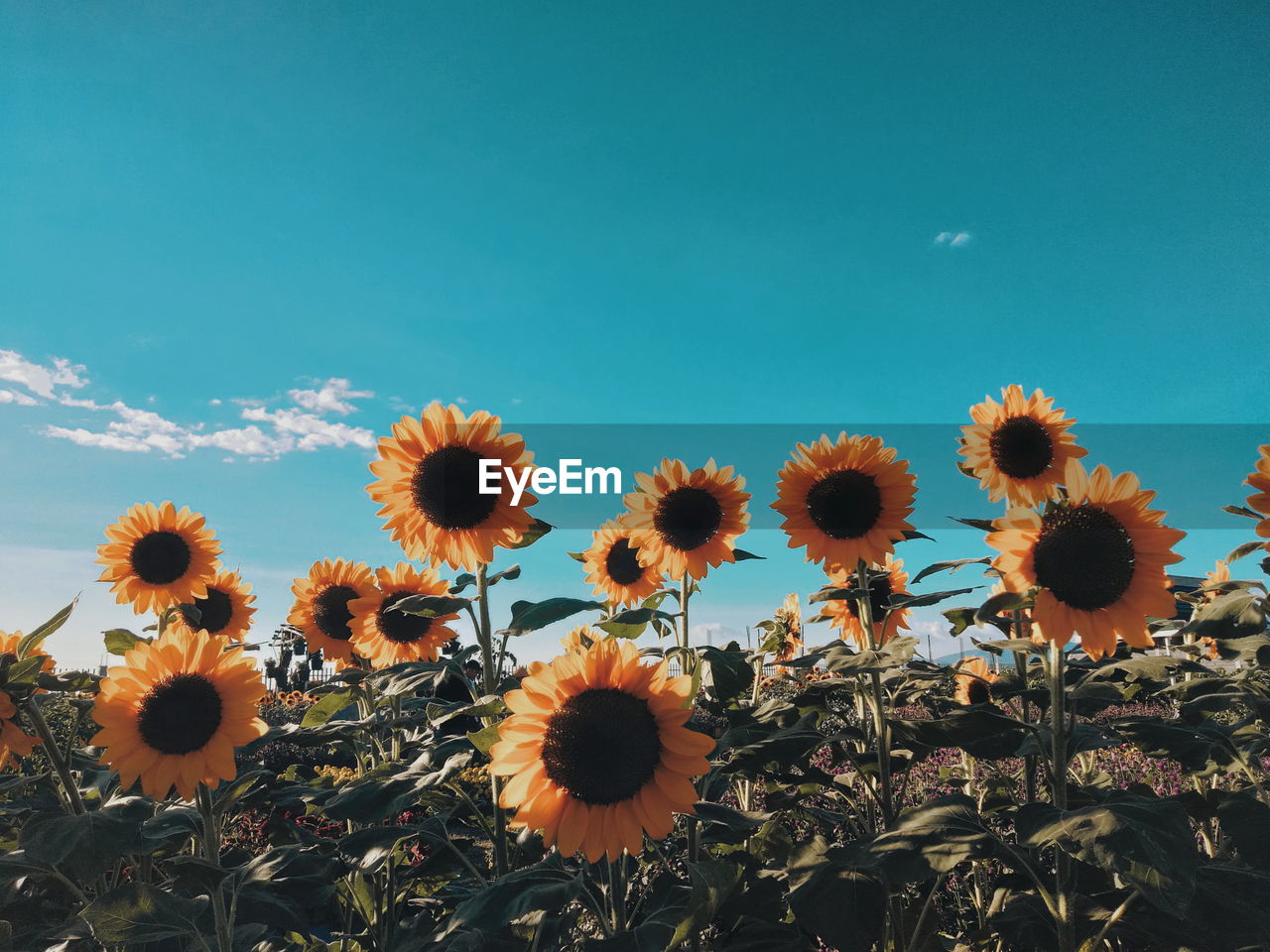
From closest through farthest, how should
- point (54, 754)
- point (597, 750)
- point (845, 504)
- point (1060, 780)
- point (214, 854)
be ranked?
point (597, 750) → point (1060, 780) → point (214, 854) → point (54, 754) → point (845, 504)

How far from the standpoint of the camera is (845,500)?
140 inches

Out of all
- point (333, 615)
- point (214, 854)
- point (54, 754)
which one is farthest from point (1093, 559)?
point (333, 615)

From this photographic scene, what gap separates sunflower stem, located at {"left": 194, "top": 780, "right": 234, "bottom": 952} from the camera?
2914 mm

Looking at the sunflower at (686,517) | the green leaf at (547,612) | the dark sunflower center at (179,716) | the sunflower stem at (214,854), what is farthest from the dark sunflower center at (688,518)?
the sunflower stem at (214,854)

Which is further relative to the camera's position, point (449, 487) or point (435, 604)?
point (449, 487)

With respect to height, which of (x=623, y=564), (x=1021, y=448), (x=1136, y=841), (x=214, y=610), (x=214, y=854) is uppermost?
(x=1021, y=448)

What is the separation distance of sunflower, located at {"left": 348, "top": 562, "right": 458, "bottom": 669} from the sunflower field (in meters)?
0.02

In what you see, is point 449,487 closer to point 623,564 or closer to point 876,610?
point 623,564

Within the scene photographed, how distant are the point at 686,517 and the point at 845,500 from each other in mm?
803

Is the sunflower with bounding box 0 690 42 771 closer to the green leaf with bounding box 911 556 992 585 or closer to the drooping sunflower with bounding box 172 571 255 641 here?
the drooping sunflower with bounding box 172 571 255 641

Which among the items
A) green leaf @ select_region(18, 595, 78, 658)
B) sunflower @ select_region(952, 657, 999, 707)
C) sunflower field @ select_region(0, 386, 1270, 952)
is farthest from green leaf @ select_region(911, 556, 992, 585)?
green leaf @ select_region(18, 595, 78, 658)

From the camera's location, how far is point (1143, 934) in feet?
8.86

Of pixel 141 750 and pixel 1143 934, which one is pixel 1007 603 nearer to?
pixel 1143 934

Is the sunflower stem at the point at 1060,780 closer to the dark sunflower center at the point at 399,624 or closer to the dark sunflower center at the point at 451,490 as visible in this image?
the dark sunflower center at the point at 451,490
